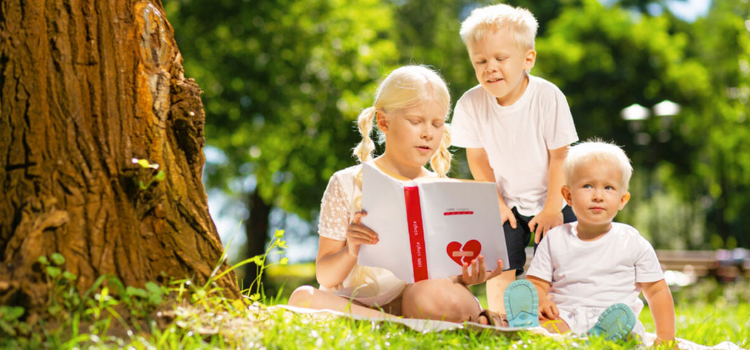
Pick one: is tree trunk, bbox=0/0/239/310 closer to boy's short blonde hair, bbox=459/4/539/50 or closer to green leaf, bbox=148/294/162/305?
green leaf, bbox=148/294/162/305

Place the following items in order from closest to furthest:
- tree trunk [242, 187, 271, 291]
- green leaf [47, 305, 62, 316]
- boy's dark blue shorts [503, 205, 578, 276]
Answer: green leaf [47, 305, 62, 316] → boy's dark blue shorts [503, 205, 578, 276] → tree trunk [242, 187, 271, 291]

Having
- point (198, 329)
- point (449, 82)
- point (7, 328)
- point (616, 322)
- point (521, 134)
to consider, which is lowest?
point (616, 322)

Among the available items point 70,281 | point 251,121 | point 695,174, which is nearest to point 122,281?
point 70,281

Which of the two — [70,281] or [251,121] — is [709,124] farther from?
[70,281]

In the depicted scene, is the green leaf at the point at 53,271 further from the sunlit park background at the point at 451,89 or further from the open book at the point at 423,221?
the sunlit park background at the point at 451,89

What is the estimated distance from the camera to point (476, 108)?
4043 mm

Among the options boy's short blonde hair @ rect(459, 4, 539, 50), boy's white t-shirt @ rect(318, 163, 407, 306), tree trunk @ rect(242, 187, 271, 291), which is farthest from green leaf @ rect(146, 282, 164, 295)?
tree trunk @ rect(242, 187, 271, 291)

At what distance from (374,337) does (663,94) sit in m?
21.3

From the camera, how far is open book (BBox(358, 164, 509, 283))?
316 cm

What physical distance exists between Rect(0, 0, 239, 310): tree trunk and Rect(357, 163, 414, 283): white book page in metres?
0.70

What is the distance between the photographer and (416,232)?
3.17 meters

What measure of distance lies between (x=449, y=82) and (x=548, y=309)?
1234 centimetres

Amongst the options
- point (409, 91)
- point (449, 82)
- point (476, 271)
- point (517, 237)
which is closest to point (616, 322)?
point (476, 271)

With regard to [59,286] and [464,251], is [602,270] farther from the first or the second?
[59,286]
